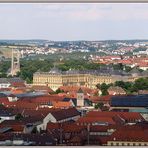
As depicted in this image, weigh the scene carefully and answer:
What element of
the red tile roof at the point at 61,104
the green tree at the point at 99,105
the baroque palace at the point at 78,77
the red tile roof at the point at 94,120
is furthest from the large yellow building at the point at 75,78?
the red tile roof at the point at 94,120

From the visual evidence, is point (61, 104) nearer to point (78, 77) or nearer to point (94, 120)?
point (94, 120)

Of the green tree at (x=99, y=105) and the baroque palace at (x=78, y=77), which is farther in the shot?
the baroque palace at (x=78, y=77)

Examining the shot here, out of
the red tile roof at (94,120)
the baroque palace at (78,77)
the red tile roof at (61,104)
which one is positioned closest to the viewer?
the red tile roof at (94,120)

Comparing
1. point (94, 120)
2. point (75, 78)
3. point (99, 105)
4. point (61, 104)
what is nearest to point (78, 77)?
point (75, 78)

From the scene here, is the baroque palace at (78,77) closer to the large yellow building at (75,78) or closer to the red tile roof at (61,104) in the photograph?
the large yellow building at (75,78)

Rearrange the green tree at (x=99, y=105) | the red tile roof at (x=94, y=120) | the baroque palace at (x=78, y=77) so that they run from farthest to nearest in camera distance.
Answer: the baroque palace at (x=78, y=77) < the green tree at (x=99, y=105) < the red tile roof at (x=94, y=120)

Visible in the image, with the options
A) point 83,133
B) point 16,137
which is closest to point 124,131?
point 83,133

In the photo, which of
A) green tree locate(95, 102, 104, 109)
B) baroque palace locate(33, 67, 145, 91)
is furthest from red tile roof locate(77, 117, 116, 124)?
baroque palace locate(33, 67, 145, 91)

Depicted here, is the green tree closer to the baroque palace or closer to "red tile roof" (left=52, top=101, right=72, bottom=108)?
"red tile roof" (left=52, top=101, right=72, bottom=108)
